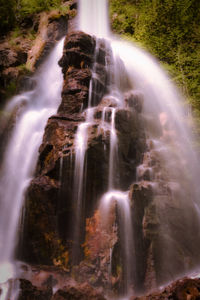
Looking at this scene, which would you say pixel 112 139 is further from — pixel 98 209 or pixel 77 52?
pixel 77 52

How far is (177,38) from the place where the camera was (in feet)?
41.0

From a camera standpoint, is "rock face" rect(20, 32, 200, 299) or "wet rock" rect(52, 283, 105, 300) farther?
"rock face" rect(20, 32, 200, 299)

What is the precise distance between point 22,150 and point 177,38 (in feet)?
34.5

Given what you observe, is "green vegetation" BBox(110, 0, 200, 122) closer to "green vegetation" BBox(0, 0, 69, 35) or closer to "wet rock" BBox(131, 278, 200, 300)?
"green vegetation" BBox(0, 0, 69, 35)

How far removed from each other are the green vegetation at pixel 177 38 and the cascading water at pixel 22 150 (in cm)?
609

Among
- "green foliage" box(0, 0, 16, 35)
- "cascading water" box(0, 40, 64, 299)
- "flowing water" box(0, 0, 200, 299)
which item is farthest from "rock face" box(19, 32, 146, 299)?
"green foliage" box(0, 0, 16, 35)

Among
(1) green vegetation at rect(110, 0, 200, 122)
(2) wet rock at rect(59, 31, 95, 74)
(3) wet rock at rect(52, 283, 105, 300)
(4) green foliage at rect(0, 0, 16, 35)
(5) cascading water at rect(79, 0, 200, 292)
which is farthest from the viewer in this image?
(4) green foliage at rect(0, 0, 16, 35)

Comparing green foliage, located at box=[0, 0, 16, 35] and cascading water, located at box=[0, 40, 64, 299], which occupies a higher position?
green foliage, located at box=[0, 0, 16, 35]

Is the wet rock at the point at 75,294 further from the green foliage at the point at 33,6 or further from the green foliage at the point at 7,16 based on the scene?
the green foliage at the point at 33,6

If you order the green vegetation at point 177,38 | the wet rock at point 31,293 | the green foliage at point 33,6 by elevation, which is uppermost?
the green foliage at point 33,6

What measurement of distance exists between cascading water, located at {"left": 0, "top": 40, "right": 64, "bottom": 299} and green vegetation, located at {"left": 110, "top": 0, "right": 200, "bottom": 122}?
20.0ft

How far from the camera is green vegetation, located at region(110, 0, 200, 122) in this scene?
458 inches

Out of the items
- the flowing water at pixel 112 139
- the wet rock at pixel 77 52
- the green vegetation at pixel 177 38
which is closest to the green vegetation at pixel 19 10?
the flowing water at pixel 112 139

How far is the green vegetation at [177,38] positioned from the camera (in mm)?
11621
